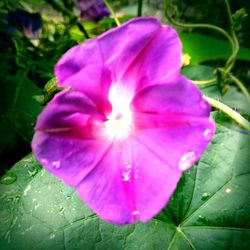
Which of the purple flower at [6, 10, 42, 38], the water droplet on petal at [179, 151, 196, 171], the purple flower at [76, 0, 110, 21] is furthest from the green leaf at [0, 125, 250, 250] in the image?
the purple flower at [76, 0, 110, 21]

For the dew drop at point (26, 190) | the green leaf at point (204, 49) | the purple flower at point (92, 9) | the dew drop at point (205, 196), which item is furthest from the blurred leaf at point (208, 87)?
the dew drop at point (26, 190)

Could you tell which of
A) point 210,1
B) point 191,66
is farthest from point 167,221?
point 210,1

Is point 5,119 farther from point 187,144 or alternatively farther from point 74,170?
point 187,144

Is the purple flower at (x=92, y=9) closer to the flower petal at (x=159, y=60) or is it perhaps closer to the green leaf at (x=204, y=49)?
the green leaf at (x=204, y=49)

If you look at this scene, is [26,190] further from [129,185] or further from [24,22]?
[24,22]

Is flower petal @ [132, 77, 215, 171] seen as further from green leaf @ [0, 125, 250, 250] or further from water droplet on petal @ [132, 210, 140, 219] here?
green leaf @ [0, 125, 250, 250]

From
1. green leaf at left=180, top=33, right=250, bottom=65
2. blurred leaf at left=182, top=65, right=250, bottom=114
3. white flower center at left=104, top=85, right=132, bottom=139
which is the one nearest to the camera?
white flower center at left=104, top=85, right=132, bottom=139
